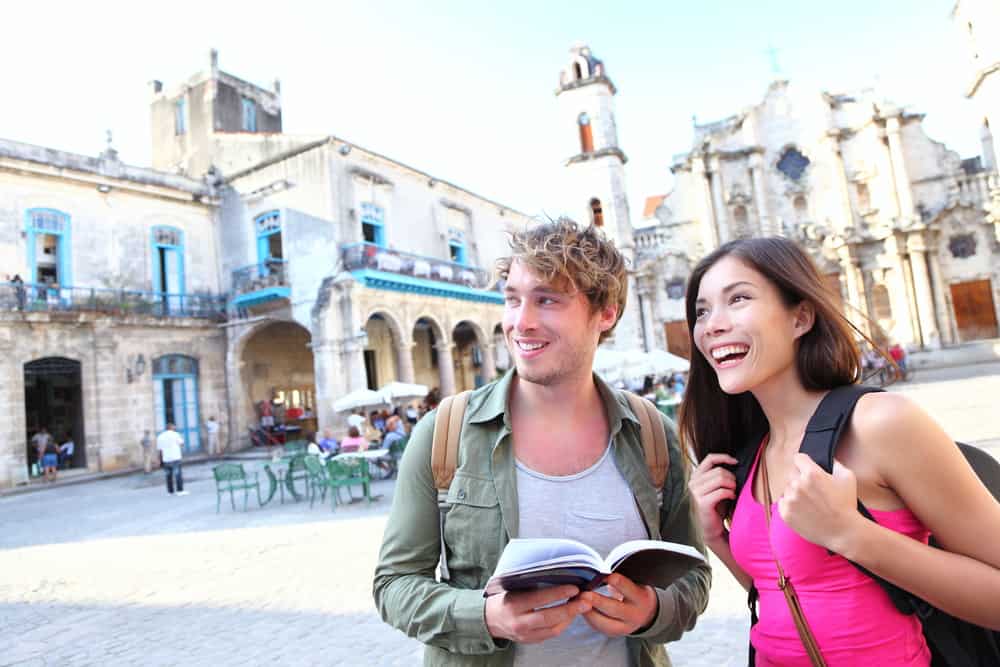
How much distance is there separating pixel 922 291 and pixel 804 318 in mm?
27422

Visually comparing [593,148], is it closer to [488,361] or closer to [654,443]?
[488,361]

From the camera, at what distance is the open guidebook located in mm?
1125

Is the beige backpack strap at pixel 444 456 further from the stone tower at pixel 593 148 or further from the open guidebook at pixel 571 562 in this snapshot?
the stone tower at pixel 593 148

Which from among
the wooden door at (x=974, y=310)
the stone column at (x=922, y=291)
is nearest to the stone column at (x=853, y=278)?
the stone column at (x=922, y=291)

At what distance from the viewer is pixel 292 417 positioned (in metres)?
20.2

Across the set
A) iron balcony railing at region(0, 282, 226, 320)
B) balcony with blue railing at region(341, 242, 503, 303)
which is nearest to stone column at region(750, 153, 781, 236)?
balcony with blue railing at region(341, 242, 503, 303)

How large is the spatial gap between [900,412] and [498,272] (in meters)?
1.12

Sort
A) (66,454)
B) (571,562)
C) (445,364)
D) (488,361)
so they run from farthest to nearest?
(488,361), (445,364), (66,454), (571,562)

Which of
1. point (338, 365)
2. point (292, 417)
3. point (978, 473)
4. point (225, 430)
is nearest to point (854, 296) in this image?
point (338, 365)

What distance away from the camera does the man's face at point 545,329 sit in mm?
1639

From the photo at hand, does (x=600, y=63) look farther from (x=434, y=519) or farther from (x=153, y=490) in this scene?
(x=434, y=519)

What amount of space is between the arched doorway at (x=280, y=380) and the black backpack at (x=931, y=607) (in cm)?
1873

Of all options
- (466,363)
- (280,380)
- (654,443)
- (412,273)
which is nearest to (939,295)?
(466,363)

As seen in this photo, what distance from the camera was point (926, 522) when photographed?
4.16ft
